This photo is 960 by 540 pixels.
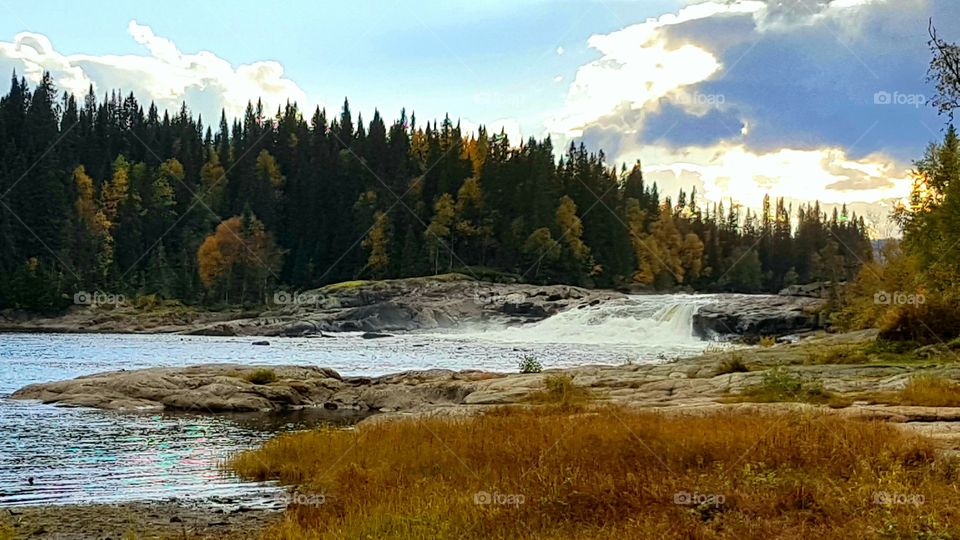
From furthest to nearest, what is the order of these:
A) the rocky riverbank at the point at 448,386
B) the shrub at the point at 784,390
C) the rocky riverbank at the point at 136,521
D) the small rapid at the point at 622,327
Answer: the small rapid at the point at 622,327 < the rocky riverbank at the point at 448,386 < the shrub at the point at 784,390 < the rocky riverbank at the point at 136,521

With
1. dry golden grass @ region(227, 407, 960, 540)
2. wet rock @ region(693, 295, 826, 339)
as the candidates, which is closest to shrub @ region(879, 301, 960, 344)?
dry golden grass @ region(227, 407, 960, 540)

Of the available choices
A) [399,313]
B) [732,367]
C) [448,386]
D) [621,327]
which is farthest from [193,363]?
[399,313]

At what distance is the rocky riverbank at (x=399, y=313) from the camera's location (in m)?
71.5

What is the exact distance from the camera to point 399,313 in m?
87.6

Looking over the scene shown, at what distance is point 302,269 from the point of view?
435 feet

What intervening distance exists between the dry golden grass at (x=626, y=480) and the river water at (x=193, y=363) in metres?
2.19

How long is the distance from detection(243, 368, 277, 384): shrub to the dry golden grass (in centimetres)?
1658

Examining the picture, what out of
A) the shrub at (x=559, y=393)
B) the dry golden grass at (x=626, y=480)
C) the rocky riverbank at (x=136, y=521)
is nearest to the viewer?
the dry golden grass at (x=626, y=480)

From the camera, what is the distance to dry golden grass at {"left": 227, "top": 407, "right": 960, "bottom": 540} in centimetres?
921

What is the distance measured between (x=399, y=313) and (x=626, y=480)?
77.1m

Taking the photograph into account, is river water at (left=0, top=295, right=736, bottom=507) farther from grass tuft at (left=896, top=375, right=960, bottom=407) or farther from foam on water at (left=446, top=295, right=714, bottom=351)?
grass tuft at (left=896, top=375, right=960, bottom=407)

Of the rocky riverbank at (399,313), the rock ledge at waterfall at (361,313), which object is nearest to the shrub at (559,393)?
the rocky riverbank at (399,313)

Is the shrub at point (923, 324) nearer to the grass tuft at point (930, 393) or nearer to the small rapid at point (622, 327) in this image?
the grass tuft at point (930, 393)

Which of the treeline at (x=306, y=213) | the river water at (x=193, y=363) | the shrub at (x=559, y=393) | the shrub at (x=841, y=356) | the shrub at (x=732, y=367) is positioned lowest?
the river water at (x=193, y=363)
